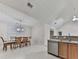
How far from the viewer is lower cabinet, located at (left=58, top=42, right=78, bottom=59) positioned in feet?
16.3

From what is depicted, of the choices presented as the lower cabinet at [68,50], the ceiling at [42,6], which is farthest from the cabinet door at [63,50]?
the ceiling at [42,6]

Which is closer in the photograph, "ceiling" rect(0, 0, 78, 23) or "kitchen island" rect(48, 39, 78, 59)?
"kitchen island" rect(48, 39, 78, 59)

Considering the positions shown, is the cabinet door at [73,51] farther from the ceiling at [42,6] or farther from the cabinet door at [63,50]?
the ceiling at [42,6]

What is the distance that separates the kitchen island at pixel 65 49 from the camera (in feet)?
16.4

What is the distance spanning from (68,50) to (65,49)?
13.4 inches

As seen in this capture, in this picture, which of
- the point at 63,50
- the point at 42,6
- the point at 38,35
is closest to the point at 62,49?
the point at 63,50

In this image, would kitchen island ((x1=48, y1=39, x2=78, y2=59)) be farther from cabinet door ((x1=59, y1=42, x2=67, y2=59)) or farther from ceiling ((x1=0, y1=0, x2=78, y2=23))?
ceiling ((x1=0, y1=0, x2=78, y2=23))

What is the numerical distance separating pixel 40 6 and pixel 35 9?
0.67 meters

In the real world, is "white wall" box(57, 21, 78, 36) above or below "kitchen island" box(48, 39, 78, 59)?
above

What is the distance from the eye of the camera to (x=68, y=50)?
5461mm

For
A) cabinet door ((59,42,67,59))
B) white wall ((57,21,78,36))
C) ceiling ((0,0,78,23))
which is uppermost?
ceiling ((0,0,78,23))

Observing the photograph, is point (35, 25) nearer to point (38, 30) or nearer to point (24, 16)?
point (38, 30)

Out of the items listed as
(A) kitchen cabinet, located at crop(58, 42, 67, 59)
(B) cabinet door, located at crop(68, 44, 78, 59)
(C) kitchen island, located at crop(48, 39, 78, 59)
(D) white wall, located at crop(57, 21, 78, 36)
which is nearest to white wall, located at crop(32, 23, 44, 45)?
(D) white wall, located at crop(57, 21, 78, 36)

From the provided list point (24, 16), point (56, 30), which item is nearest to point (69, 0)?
point (24, 16)
